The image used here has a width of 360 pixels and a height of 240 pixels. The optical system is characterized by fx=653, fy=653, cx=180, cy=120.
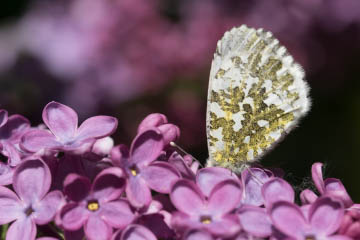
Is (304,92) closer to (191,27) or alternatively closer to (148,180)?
(148,180)

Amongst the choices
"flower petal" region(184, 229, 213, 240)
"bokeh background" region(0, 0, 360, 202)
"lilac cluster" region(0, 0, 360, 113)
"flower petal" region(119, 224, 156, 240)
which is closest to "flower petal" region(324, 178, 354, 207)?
"flower petal" region(184, 229, 213, 240)

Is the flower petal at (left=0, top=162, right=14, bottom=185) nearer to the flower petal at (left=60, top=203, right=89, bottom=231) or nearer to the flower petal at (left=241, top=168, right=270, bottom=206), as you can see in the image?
the flower petal at (left=60, top=203, right=89, bottom=231)

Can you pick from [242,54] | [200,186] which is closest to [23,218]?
[200,186]

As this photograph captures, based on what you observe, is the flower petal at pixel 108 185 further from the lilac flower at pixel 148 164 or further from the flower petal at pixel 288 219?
the flower petal at pixel 288 219

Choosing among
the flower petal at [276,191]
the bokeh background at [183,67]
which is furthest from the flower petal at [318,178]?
the bokeh background at [183,67]

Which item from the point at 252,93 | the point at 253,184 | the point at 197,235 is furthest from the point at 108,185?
the point at 252,93

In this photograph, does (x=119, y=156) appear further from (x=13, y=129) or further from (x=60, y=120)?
(x=13, y=129)
